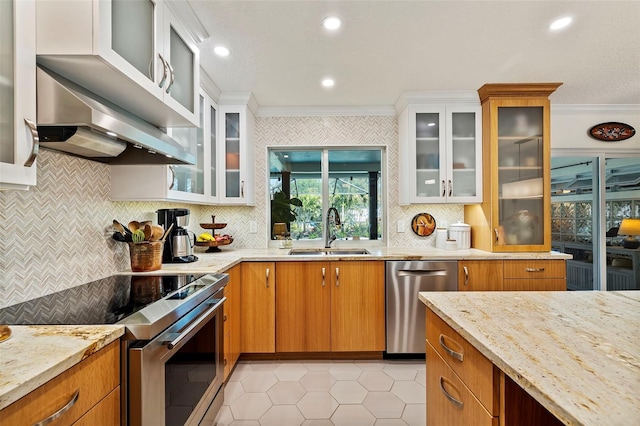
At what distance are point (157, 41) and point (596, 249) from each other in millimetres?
4493

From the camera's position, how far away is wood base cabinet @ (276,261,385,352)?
2586 mm

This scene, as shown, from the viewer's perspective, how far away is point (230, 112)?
2895 millimetres

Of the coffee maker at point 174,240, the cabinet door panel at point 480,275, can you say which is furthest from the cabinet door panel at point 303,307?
the cabinet door panel at point 480,275

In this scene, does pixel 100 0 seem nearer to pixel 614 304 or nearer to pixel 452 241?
pixel 614 304

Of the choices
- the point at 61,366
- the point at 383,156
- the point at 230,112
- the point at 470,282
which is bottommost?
the point at 470,282

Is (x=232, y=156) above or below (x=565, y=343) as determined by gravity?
above

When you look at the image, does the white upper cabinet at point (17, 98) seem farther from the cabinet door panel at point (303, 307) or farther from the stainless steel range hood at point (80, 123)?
the cabinet door panel at point (303, 307)

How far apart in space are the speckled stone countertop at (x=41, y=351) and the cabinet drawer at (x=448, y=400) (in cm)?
112

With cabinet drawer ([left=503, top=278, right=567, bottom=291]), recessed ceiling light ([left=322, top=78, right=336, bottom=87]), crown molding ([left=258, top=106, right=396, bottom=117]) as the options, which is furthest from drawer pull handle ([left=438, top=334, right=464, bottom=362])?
crown molding ([left=258, top=106, right=396, bottom=117])

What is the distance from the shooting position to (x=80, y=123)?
41.4 inches

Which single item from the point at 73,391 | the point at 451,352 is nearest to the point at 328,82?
the point at 451,352

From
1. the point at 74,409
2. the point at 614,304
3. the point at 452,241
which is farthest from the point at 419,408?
the point at 74,409

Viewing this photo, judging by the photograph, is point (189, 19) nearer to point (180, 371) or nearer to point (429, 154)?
point (180, 371)

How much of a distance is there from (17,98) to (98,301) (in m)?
0.83
